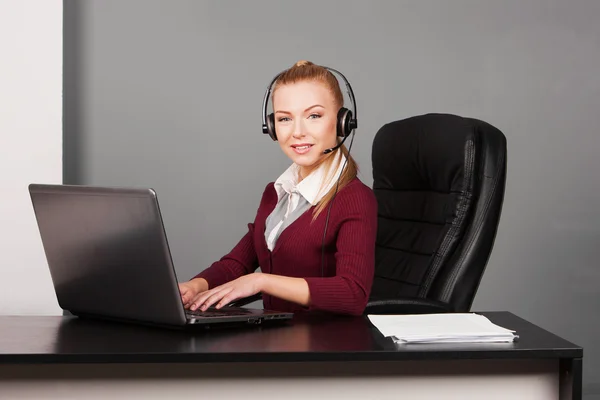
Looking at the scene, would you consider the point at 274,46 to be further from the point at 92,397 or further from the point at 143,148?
the point at 92,397

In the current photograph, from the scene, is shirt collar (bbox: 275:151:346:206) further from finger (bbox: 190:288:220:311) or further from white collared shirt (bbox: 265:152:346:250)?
finger (bbox: 190:288:220:311)

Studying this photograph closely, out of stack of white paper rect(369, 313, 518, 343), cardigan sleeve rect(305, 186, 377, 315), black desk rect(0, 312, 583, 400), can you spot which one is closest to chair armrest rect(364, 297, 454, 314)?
cardigan sleeve rect(305, 186, 377, 315)

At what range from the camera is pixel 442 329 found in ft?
4.10

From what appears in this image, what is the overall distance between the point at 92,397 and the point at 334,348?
357mm

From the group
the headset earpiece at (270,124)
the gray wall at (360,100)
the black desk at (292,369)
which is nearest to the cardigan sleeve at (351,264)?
the headset earpiece at (270,124)

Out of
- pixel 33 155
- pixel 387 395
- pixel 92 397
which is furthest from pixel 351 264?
pixel 33 155

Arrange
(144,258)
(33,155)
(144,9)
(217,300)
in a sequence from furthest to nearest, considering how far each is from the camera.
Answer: (144,9) < (33,155) < (217,300) < (144,258)

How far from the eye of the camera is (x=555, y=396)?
120 centimetres

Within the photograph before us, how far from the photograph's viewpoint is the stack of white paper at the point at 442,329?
1199mm

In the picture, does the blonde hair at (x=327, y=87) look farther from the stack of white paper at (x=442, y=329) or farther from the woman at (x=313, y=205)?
the stack of white paper at (x=442, y=329)

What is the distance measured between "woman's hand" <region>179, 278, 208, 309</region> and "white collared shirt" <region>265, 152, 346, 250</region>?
0.58ft

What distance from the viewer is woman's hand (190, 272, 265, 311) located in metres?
1.45

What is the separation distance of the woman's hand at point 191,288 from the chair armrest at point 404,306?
1.23 ft

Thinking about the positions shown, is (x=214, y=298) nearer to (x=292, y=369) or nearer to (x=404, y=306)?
(x=292, y=369)
